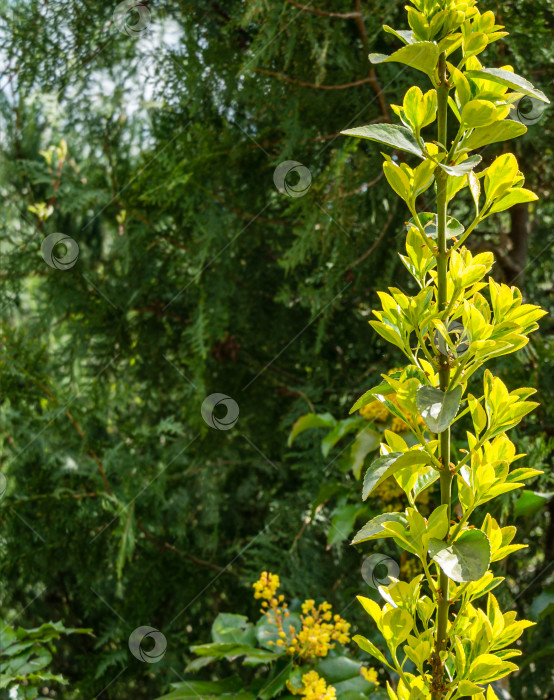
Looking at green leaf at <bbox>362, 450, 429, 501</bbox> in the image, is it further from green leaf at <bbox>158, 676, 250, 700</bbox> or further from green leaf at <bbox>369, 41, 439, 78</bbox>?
green leaf at <bbox>158, 676, 250, 700</bbox>

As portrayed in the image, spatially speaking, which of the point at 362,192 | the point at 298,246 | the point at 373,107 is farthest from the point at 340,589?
the point at 373,107

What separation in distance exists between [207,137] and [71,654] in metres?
1.92

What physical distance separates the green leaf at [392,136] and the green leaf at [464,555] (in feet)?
0.90

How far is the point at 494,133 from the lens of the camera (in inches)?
20.9

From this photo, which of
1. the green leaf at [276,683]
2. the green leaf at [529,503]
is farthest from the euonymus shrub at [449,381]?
the green leaf at [529,503]

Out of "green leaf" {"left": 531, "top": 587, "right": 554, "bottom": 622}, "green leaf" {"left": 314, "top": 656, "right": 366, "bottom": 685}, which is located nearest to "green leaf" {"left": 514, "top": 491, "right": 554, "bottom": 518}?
"green leaf" {"left": 531, "top": 587, "right": 554, "bottom": 622}

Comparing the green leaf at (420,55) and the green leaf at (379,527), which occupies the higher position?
the green leaf at (420,55)

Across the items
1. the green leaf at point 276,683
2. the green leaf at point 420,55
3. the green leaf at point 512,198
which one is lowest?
the green leaf at point 276,683

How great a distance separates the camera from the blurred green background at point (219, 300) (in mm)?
1686

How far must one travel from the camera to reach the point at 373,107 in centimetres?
170

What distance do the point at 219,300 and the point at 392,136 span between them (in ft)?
4.36

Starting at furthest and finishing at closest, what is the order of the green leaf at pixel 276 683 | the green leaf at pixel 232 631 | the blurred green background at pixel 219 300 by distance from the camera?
the blurred green background at pixel 219 300
the green leaf at pixel 232 631
the green leaf at pixel 276 683

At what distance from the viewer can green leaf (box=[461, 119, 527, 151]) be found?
1.72 feet

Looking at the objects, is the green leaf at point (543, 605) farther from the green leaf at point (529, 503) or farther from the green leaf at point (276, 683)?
the green leaf at point (276, 683)
